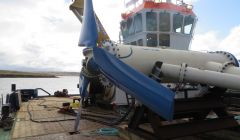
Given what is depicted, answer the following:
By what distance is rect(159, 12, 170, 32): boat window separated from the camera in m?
12.0

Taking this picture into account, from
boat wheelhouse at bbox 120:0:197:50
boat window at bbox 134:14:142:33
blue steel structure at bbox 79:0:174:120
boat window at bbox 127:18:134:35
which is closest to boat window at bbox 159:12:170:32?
boat wheelhouse at bbox 120:0:197:50

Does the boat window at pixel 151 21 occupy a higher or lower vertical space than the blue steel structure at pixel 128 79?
higher

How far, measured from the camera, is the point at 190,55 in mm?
6137

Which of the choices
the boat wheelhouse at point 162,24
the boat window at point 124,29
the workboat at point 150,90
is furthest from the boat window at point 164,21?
the workboat at point 150,90

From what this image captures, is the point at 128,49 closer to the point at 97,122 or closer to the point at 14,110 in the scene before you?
the point at 97,122

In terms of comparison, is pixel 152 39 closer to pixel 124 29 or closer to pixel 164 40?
pixel 164 40

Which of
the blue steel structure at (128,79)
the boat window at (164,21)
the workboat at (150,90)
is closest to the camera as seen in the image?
the blue steel structure at (128,79)

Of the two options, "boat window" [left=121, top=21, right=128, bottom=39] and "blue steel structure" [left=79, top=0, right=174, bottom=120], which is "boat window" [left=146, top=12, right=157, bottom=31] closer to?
"boat window" [left=121, top=21, right=128, bottom=39]

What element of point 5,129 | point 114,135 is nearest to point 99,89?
point 5,129

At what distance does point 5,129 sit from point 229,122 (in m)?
6.35

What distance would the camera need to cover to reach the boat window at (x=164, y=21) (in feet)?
39.3

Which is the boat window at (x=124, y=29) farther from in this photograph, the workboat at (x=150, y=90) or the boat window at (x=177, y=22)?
the workboat at (x=150, y=90)

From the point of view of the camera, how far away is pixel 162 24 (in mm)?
12180

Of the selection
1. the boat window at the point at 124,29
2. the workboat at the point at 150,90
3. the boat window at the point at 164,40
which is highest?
the boat window at the point at 124,29
